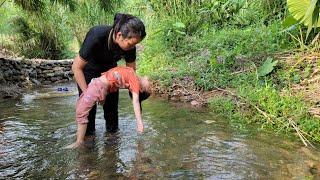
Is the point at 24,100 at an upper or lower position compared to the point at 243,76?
lower

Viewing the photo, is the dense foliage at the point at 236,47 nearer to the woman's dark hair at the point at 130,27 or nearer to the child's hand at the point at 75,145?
the woman's dark hair at the point at 130,27

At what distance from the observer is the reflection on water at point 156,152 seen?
3.00 meters

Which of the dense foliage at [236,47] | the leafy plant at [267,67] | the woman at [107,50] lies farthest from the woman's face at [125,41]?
the leafy plant at [267,67]

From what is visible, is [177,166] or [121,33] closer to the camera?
[177,166]

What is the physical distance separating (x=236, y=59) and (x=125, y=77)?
334 centimetres

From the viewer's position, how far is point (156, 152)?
3.54 metres

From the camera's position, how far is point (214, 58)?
6.79 m

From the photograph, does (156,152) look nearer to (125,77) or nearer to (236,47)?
(125,77)

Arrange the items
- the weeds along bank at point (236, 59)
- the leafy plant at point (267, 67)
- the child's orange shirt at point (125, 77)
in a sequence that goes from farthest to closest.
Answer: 1. the leafy plant at point (267, 67)
2. the weeds along bank at point (236, 59)
3. the child's orange shirt at point (125, 77)

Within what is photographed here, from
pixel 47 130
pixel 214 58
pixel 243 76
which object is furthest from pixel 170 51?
pixel 47 130

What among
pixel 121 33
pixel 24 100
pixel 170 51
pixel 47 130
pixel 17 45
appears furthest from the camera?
pixel 17 45

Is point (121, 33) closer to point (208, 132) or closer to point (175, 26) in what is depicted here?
point (208, 132)

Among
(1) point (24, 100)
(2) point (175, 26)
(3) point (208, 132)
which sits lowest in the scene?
(1) point (24, 100)

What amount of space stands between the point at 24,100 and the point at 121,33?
464 cm
